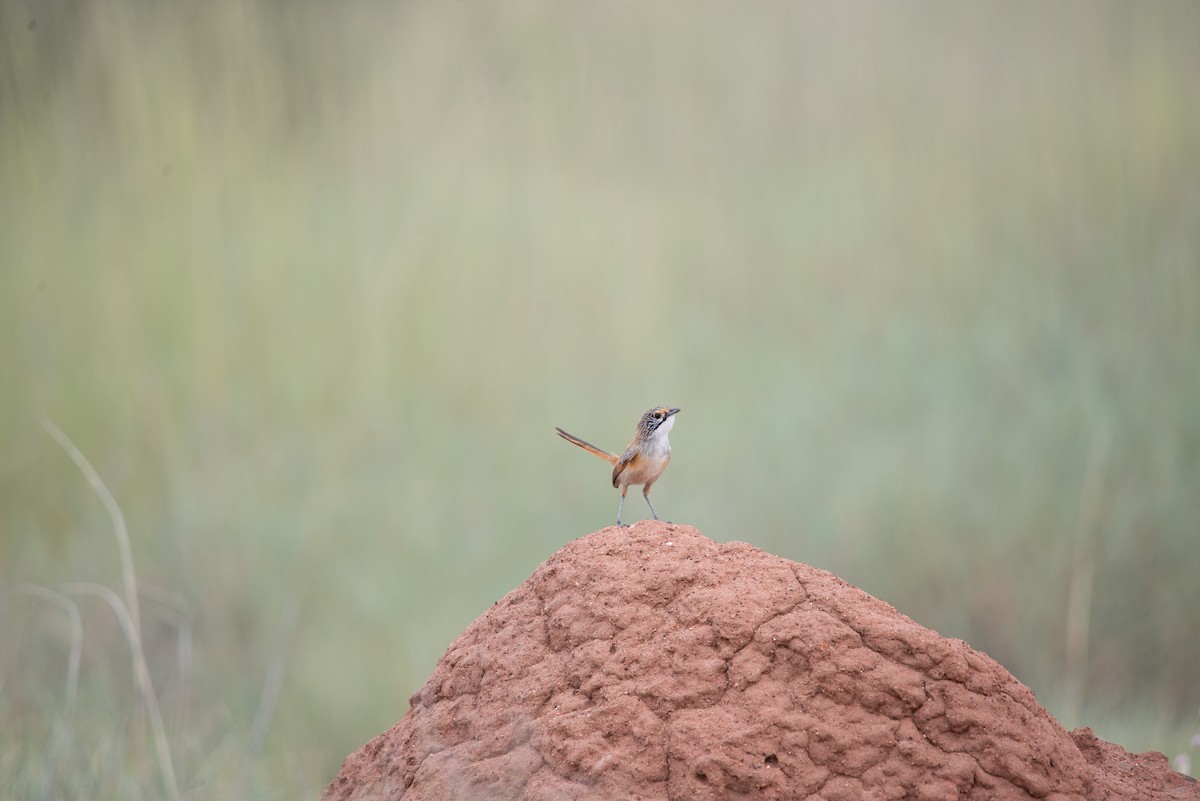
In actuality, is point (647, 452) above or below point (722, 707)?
above

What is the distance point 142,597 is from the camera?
6637 mm

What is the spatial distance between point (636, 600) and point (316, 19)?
6.20m

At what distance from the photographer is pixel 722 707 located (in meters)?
2.57

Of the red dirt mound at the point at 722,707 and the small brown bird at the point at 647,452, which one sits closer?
the red dirt mound at the point at 722,707

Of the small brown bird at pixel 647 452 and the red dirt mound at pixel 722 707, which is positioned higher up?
the small brown bird at pixel 647 452

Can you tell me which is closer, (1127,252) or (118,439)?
(118,439)

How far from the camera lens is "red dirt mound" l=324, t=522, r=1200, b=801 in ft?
8.04

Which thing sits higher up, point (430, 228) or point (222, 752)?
point (430, 228)

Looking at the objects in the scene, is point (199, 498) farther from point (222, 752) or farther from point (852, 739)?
point (852, 739)

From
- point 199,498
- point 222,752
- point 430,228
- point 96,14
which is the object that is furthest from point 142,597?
point 96,14

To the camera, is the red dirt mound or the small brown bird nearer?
the red dirt mound

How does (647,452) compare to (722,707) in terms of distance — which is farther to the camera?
(647,452)

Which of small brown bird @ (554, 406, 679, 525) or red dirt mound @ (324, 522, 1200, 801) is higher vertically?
small brown bird @ (554, 406, 679, 525)

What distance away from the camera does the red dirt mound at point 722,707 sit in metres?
2.45
